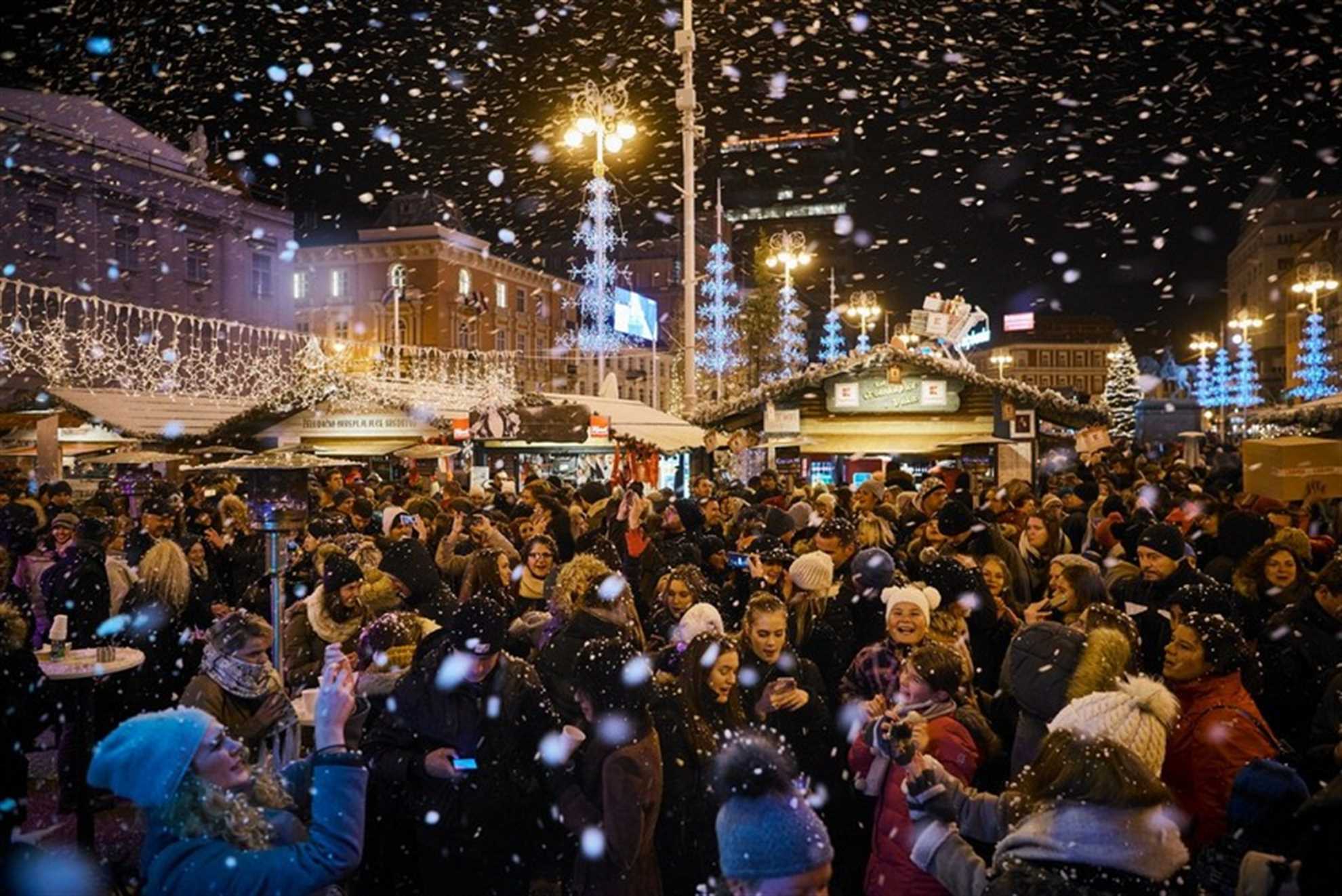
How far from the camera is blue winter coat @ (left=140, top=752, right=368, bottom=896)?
2.46 metres

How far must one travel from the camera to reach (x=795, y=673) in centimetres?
447

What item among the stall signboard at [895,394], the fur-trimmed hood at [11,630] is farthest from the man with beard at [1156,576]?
the stall signboard at [895,394]

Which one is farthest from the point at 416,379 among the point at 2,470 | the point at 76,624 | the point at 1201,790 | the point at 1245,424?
the point at 1245,424

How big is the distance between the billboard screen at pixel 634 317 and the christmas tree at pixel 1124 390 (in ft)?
83.2

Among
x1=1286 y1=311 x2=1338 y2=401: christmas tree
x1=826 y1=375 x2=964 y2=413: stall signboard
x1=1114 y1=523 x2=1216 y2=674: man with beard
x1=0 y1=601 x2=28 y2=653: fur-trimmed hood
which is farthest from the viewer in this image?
x1=1286 y1=311 x2=1338 y2=401: christmas tree

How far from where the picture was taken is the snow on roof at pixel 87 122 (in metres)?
28.0

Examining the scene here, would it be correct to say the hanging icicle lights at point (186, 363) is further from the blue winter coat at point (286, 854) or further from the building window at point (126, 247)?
the blue winter coat at point (286, 854)

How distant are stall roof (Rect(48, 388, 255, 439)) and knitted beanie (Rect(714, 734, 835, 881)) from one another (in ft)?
60.3

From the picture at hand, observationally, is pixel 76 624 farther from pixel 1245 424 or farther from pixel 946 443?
pixel 1245 424

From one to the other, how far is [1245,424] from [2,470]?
40.7 meters

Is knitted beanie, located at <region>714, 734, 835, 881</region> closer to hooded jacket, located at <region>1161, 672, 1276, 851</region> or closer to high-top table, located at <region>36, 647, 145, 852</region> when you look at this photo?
hooded jacket, located at <region>1161, 672, 1276, 851</region>

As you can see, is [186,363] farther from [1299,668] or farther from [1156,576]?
[1299,668]

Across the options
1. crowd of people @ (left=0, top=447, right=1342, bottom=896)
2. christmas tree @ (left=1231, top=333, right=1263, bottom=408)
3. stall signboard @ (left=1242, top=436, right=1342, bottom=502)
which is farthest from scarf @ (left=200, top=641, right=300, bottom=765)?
christmas tree @ (left=1231, top=333, right=1263, bottom=408)

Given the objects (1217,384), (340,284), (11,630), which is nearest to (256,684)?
(11,630)
